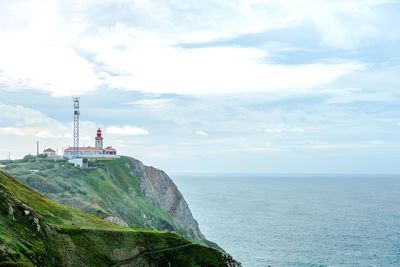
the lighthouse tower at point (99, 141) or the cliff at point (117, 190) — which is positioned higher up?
the lighthouse tower at point (99, 141)

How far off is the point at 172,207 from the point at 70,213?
324ft

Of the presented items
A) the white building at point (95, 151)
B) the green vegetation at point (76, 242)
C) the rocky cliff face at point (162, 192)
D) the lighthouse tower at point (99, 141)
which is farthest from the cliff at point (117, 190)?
the green vegetation at point (76, 242)

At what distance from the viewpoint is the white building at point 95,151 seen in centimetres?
18244

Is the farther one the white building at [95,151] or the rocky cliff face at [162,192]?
the white building at [95,151]

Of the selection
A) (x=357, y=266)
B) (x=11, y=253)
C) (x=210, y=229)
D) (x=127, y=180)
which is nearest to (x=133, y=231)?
(x=11, y=253)

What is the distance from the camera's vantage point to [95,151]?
18675 cm

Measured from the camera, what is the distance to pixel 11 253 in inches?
2008

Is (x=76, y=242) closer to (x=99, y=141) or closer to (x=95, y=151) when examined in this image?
(x=95, y=151)

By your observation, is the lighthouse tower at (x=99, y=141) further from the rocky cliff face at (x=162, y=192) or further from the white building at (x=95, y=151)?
the rocky cliff face at (x=162, y=192)

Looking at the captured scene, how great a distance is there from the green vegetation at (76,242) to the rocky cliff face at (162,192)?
8919 centimetres

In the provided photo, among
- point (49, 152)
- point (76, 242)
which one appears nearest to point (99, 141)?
point (49, 152)

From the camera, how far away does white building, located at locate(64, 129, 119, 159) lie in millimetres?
182438

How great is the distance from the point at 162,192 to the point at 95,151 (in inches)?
1167

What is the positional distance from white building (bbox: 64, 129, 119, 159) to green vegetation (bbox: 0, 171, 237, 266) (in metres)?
105
